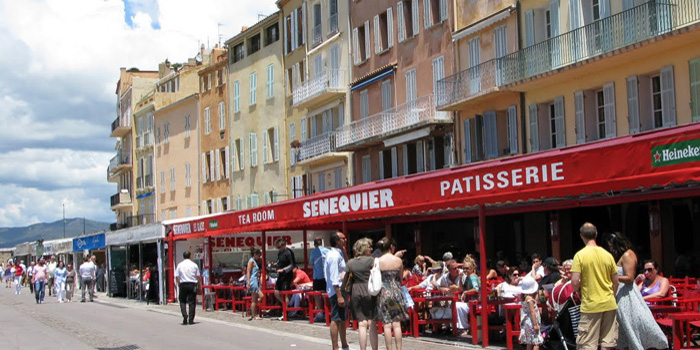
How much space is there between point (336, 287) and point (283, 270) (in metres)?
8.20

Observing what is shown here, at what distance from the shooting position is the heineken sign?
10.9 m

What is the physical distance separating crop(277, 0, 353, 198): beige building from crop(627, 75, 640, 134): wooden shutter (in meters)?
19.2

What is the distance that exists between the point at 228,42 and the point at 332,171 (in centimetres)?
1507

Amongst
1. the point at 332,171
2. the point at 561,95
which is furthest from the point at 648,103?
the point at 332,171

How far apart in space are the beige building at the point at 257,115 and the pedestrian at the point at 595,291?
40061 millimetres

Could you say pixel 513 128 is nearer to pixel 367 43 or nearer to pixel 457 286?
pixel 367 43

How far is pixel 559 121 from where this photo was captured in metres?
29.6

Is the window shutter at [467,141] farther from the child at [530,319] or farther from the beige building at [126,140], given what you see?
the beige building at [126,140]

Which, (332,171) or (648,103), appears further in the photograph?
(332,171)

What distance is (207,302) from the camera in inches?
1117

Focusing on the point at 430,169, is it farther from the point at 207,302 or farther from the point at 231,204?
the point at 231,204

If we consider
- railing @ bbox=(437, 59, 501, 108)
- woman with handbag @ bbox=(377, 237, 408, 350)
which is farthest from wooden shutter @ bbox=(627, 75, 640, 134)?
woman with handbag @ bbox=(377, 237, 408, 350)

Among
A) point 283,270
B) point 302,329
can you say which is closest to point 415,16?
point 283,270

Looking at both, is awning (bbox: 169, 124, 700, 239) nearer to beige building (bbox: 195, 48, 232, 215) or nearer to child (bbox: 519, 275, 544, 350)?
child (bbox: 519, 275, 544, 350)
